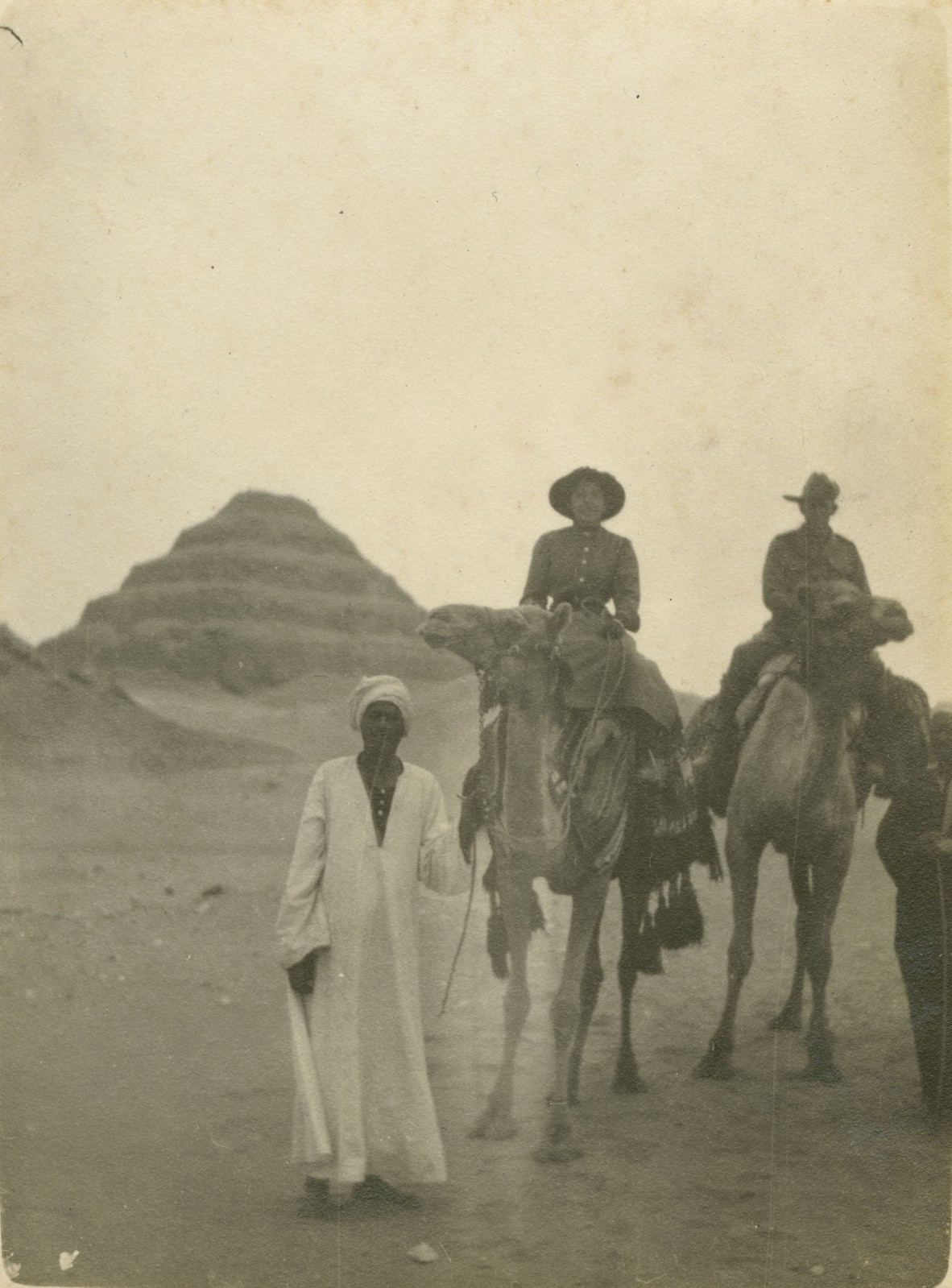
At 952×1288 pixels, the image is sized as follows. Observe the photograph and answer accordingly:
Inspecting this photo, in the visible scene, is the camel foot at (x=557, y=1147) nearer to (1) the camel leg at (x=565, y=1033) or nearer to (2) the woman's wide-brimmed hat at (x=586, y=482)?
(1) the camel leg at (x=565, y=1033)

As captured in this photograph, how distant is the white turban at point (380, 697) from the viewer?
5527 mm

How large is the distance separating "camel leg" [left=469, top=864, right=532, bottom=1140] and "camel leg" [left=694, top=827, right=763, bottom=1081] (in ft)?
2.46

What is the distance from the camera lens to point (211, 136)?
6.01 m

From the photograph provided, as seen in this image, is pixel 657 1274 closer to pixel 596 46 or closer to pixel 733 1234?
pixel 733 1234

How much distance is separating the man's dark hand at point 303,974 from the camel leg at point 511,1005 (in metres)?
0.71

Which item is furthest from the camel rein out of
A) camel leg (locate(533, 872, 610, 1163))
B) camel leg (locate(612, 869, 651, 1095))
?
camel leg (locate(533, 872, 610, 1163))

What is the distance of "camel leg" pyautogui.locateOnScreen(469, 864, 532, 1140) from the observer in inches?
221

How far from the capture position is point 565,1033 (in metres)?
5.66

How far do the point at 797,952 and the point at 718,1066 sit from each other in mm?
521

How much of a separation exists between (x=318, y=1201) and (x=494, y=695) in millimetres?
1942

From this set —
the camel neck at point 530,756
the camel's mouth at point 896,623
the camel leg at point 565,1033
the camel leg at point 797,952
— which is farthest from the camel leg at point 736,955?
the camel's mouth at point 896,623

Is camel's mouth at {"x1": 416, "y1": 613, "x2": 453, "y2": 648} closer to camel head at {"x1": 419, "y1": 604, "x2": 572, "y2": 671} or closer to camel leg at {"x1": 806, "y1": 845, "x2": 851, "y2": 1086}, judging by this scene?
camel head at {"x1": 419, "y1": 604, "x2": 572, "y2": 671}

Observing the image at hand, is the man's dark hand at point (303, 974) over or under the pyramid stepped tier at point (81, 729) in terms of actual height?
under

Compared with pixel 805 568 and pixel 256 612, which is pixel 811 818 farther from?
pixel 256 612
